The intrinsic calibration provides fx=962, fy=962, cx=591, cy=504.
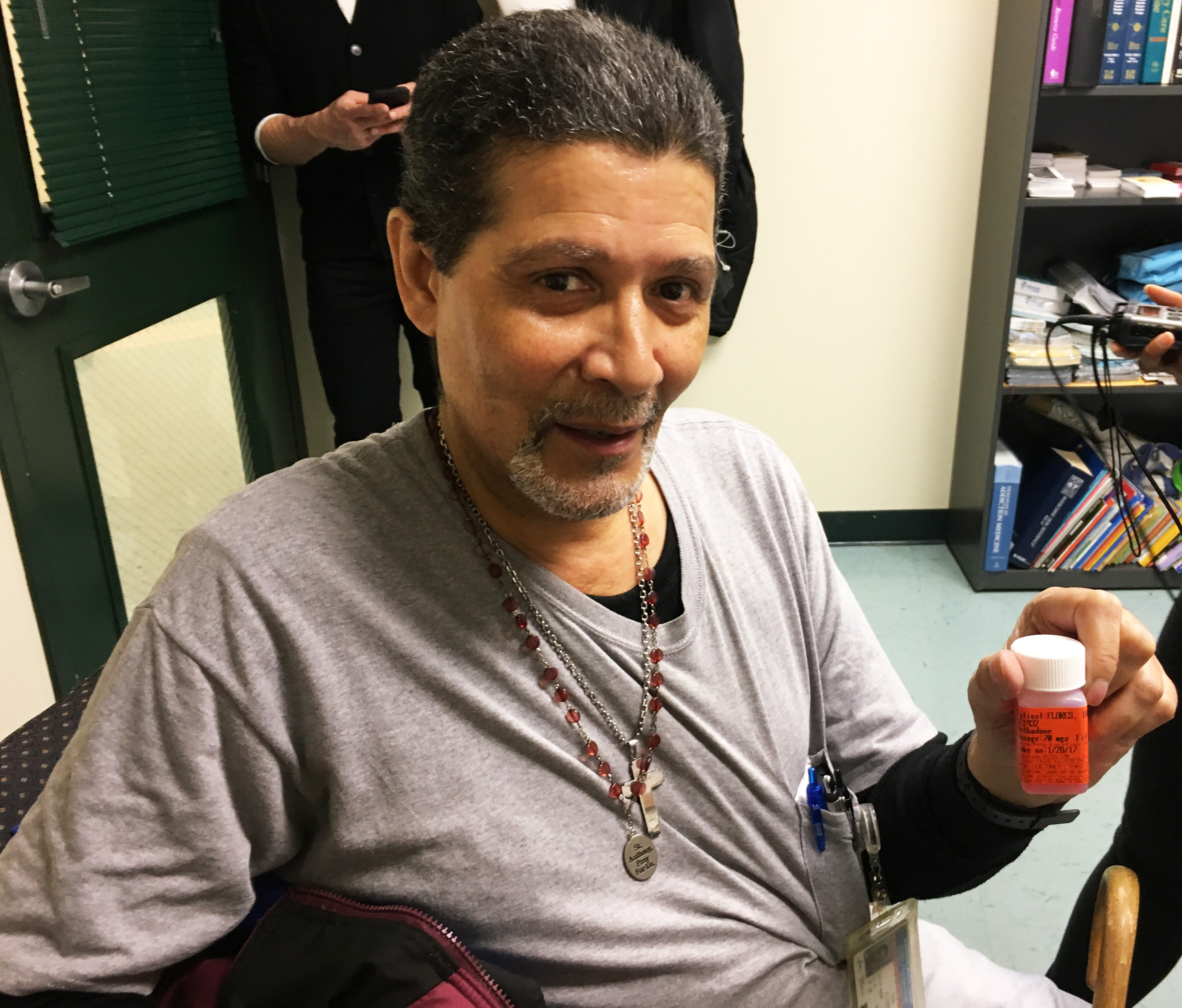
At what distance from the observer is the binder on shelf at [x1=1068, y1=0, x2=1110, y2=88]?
2.28 meters

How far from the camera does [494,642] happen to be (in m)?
0.83

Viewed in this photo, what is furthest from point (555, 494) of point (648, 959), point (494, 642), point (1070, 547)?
point (1070, 547)

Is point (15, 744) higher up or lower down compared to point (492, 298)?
lower down

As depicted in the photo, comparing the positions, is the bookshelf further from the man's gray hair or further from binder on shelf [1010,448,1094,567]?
the man's gray hair

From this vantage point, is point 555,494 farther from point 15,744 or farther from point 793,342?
point 793,342

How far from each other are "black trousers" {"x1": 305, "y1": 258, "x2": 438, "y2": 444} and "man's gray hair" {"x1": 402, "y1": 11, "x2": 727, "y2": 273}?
1543 millimetres

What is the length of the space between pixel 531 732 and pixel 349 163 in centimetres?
186

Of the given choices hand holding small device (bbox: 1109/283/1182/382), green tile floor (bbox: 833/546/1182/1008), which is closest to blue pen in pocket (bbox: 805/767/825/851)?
green tile floor (bbox: 833/546/1182/1008)

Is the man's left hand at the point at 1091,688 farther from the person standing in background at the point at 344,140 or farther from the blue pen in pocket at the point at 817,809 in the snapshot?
the person standing in background at the point at 344,140

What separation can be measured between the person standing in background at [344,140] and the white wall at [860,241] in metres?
0.90

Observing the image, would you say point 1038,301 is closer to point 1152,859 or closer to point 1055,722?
point 1152,859

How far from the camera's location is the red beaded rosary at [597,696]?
84 cm

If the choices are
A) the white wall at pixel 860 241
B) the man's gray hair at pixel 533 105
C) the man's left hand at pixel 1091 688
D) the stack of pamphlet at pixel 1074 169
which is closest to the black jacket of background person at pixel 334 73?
the white wall at pixel 860 241

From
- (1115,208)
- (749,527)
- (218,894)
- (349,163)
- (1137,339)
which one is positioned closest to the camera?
(218,894)
